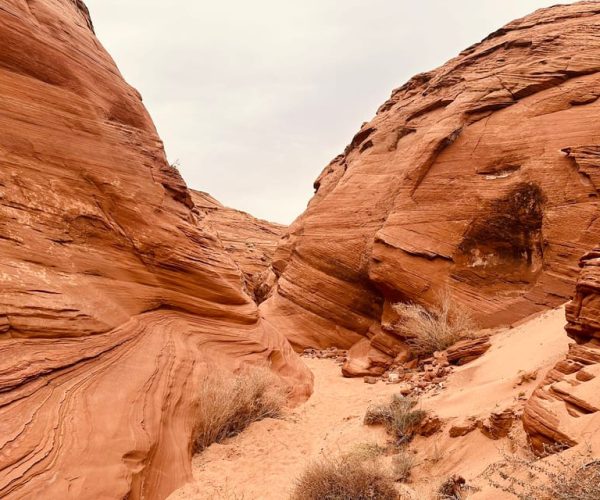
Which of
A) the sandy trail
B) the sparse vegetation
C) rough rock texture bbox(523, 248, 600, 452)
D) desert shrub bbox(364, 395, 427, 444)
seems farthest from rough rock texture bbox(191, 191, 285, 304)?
the sparse vegetation

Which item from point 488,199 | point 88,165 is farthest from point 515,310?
point 88,165

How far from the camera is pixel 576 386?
3705 mm

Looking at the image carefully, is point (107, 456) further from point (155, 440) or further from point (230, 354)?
point (230, 354)

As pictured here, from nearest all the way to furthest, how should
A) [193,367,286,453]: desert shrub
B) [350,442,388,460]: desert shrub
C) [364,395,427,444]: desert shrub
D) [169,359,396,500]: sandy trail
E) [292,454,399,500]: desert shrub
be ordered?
[292,454,399,500]: desert shrub
[169,359,396,500]: sandy trail
[350,442,388,460]: desert shrub
[364,395,427,444]: desert shrub
[193,367,286,453]: desert shrub

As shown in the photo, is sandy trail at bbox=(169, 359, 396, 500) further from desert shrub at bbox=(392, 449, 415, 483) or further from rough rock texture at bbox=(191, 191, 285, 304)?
rough rock texture at bbox=(191, 191, 285, 304)

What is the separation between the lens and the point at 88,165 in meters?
7.03

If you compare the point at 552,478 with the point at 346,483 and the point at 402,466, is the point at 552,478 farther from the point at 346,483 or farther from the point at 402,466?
the point at 402,466

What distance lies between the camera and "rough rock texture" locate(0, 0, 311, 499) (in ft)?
14.1

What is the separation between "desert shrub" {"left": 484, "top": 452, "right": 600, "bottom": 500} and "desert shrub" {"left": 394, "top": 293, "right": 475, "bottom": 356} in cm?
698

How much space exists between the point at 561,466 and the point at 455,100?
13.0 m

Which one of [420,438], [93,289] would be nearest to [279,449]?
[420,438]

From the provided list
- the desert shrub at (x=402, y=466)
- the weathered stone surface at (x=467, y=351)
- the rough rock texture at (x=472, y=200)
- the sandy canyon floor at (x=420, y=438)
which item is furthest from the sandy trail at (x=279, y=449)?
the rough rock texture at (x=472, y=200)

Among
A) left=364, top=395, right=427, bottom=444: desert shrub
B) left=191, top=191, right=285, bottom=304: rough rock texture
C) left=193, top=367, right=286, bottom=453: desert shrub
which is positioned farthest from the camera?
left=191, top=191, right=285, bottom=304: rough rock texture

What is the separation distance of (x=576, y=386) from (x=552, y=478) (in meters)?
1.31
